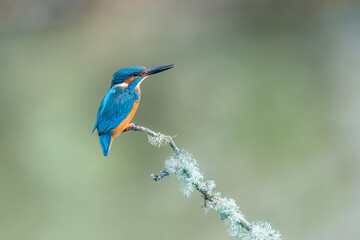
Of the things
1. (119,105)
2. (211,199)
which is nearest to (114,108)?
(119,105)

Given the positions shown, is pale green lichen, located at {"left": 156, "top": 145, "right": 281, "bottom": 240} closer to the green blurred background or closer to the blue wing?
the blue wing

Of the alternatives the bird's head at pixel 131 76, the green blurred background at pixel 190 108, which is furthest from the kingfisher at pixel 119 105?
the green blurred background at pixel 190 108

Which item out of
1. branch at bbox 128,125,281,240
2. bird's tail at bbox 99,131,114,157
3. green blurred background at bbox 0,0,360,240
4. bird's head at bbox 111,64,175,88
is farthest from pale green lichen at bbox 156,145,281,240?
green blurred background at bbox 0,0,360,240

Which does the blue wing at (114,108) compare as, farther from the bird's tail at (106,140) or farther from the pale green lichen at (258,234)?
the pale green lichen at (258,234)

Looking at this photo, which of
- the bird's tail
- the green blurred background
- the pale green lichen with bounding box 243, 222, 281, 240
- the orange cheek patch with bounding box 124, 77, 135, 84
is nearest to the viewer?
the pale green lichen with bounding box 243, 222, 281, 240

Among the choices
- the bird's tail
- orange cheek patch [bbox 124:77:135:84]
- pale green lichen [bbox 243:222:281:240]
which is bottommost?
pale green lichen [bbox 243:222:281:240]

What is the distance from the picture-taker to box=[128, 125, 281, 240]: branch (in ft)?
1.85

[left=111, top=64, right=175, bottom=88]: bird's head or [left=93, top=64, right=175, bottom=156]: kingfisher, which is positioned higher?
→ [left=111, top=64, right=175, bottom=88]: bird's head

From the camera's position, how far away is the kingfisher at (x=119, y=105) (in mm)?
713

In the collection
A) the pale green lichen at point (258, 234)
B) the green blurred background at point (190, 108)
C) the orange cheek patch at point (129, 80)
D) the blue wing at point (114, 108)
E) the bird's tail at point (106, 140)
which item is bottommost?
the pale green lichen at point (258, 234)

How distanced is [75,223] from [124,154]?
61cm

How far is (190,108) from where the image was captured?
3.21 meters

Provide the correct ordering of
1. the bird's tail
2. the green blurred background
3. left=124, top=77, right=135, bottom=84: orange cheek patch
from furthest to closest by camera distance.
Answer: the green blurred background < left=124, top=77, right=135, bottom=84: orange cheek patch < the bird's tail

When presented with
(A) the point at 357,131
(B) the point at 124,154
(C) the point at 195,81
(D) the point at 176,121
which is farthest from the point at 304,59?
(B) the point at 124,154
